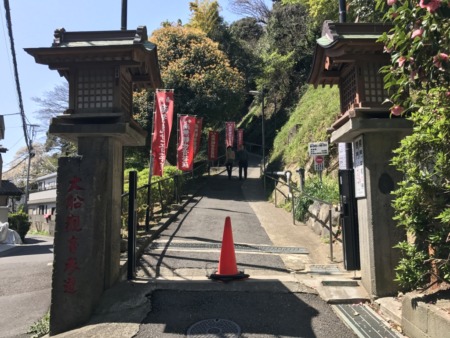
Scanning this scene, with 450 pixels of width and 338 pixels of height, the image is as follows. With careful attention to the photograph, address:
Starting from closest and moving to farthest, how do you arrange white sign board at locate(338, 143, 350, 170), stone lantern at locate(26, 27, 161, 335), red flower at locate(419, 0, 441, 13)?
1. red flower at locate(419, 0, 441, 13)
2. stone lantern at locate(26, 27, 161, 335)
3. white sign board at locate(338, 143, 350, 170)

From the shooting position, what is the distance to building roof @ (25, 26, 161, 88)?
596 cm

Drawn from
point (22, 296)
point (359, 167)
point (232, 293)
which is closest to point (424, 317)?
point (359, 167)

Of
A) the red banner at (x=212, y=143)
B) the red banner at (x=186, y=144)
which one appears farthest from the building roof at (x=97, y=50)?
the red banner at (x=212, y=143)

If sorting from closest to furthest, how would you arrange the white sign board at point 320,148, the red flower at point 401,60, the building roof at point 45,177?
the red flower at point 401,60, the white sign board at point 320,148, the building roof at point 45,177

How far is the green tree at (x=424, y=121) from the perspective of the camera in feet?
11.0

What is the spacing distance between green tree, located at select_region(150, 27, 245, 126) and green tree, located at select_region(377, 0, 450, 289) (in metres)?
16.6

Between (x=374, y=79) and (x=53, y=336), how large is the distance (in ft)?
19.8

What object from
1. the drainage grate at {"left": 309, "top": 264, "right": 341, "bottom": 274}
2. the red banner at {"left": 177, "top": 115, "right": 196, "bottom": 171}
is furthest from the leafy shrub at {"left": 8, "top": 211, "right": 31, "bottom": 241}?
the drainage grate at {"left": 309, "top": 264, "right": 341, "bottom": 274}

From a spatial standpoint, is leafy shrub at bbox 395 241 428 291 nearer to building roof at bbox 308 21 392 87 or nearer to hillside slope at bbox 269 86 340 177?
building roof at bbox 308 21 392 87

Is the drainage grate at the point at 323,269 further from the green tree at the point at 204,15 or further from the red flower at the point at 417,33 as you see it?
the green tree at the point at 204,15

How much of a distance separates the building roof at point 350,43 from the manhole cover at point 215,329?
4157 millimetres

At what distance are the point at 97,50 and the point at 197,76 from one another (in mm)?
14914

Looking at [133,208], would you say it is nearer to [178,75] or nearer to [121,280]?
[121,280]

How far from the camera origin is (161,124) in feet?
38.1
